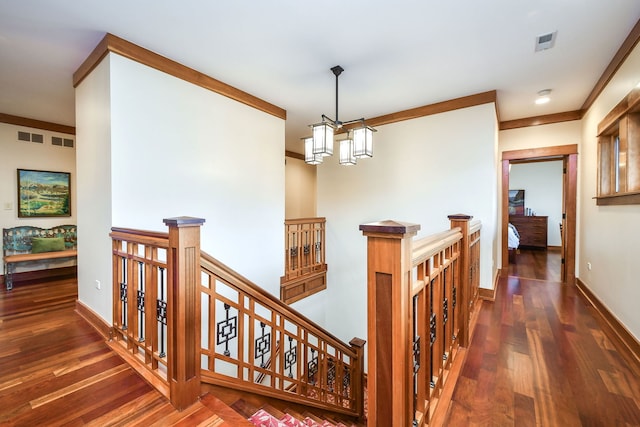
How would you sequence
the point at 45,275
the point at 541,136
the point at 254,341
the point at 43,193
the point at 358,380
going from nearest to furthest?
the point at 254,341 < the point at 358,380 < the point at 541,136 < the point at 45,275 < the point at 43,193

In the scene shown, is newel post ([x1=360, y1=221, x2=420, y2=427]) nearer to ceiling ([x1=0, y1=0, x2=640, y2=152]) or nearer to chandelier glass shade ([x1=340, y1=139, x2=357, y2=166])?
ceiling ([x1=0, y1=0, x2=640, y2=152])

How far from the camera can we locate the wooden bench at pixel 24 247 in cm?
406

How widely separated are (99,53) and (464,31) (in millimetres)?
3263

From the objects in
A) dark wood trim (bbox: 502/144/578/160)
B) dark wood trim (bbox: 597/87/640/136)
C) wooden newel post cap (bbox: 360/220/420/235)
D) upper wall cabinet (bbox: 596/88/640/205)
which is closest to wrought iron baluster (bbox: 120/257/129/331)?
wooden newel post cap (bbox: 360/220/420/235)

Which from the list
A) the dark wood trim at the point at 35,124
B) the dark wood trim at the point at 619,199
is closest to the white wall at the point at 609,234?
the dark wood trim at the point at 619,199

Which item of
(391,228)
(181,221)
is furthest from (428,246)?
(181,221)

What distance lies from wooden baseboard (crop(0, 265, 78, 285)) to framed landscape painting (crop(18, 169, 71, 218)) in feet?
3.09

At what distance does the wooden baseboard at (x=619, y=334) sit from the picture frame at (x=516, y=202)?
226 inches

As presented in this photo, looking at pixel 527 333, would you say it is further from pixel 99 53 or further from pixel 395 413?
pixel 99 53

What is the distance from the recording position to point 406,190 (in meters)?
4.28

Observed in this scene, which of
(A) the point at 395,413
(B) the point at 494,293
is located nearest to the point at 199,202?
(A) the point at 395,413

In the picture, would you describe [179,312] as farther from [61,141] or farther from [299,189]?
[299,189]

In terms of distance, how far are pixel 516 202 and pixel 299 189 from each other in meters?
6.59

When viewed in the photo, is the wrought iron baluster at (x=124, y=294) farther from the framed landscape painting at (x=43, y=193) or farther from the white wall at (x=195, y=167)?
the framed landscape painting at (x=43, y=193)
